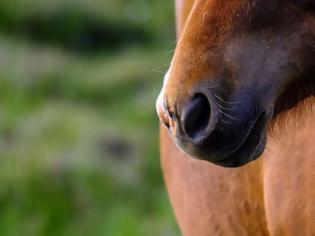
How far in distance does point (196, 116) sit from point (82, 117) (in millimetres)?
3575

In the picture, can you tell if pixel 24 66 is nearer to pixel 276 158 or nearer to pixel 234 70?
pixel 276 158

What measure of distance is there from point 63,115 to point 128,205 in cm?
73

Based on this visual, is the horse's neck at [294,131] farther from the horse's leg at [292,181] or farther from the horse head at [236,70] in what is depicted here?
the horse head at [236,70]

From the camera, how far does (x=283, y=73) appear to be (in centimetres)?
157

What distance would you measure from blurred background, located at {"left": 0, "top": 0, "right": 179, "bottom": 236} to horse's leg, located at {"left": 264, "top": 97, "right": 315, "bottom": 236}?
1.34 meters

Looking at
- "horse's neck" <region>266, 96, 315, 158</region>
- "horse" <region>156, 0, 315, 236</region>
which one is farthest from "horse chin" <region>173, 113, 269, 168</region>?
"horse's neck" <region>266, 96, 315, 158</region>

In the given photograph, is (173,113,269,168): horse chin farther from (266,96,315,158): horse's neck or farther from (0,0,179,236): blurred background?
(0,0,179,236): blurred background

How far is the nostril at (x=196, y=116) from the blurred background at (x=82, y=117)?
1675 millimetres

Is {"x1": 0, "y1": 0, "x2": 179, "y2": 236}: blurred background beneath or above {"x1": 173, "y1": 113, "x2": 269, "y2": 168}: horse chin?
beneath

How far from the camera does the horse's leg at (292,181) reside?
1833mm

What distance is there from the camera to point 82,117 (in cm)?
511

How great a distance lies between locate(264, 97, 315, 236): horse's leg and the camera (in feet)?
6.02

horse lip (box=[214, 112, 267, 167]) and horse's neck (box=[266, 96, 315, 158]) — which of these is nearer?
horse lip (box=[214, 112, 267, 167])

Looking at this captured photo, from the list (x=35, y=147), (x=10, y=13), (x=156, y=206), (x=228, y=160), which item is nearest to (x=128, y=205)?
(x=156, y=206)
